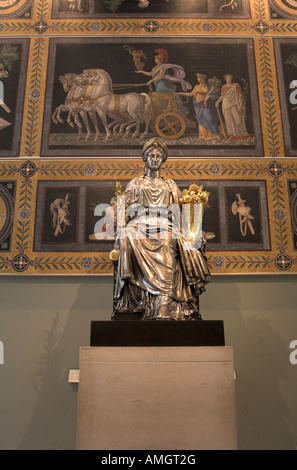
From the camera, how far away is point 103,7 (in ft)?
26.0

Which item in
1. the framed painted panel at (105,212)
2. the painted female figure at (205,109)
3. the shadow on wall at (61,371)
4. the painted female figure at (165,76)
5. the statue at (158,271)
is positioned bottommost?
the shadow on wall at (61,371)

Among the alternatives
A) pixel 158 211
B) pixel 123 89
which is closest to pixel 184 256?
pixel 158 211

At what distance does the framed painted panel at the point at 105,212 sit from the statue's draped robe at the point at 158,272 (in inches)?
58.4

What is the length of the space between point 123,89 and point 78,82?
26.5 inches

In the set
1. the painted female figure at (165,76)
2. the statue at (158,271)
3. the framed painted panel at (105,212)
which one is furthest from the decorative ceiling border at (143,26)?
the statue at (158,271)

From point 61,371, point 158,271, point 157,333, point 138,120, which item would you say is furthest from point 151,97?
point 157,333

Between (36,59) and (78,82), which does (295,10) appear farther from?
(36,59)

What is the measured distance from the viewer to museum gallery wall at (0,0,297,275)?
6.70 metres

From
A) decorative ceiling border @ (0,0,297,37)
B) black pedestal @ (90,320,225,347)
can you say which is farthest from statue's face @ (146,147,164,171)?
decorative ceiling border @ (0,0,297,37)

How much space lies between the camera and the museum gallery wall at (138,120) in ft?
22.0

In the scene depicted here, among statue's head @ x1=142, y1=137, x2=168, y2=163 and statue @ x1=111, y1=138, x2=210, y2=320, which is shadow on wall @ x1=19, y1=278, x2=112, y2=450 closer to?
statue @ x1=111, y1=138, x2=210, y2=320

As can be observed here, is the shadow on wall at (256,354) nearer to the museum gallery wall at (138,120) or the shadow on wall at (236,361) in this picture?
the shadow on wall at (236,361)

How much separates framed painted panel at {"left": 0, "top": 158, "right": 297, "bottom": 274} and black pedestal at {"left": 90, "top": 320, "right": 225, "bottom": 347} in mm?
2088

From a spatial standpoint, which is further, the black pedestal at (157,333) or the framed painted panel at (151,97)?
the framed painted panel at (151,97)
